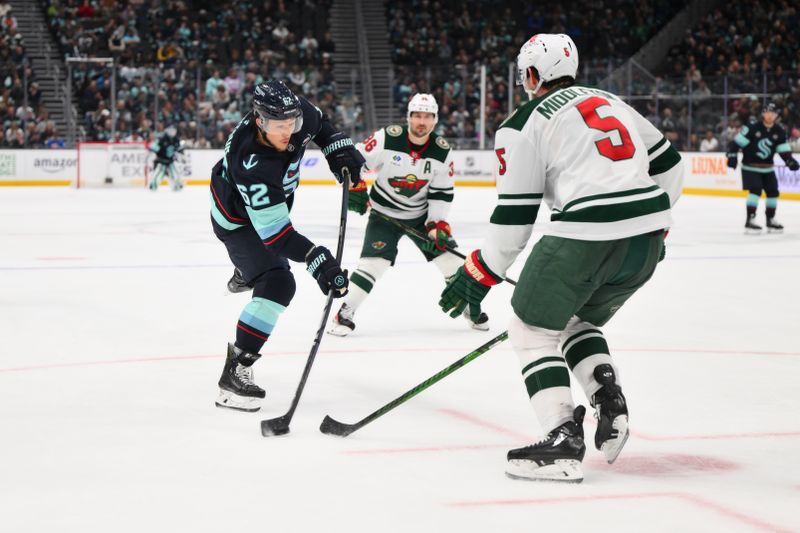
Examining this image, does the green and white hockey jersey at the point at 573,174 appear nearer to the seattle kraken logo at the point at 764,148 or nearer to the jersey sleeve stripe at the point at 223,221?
the jersey sleeve stripe at the point at 223,221

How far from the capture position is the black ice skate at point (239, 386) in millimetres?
4044

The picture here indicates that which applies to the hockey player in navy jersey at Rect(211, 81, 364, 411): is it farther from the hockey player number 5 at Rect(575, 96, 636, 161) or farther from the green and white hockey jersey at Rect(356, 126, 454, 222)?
the green and white hockey jersey at Rect(356, 126, 454, 222)

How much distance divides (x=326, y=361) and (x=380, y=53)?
22066 mm

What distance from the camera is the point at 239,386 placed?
409 cm

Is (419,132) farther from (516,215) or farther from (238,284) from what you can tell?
(516,215)

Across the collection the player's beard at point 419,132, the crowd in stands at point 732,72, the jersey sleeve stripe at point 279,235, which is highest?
the crowd in stands at point 732,72

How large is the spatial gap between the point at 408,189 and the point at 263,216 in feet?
7.77

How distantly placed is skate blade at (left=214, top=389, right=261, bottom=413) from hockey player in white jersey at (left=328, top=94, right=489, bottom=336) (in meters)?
2.04

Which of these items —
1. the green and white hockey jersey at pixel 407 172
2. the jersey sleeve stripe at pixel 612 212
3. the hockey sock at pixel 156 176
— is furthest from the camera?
the hockey sock at pixel 156 176

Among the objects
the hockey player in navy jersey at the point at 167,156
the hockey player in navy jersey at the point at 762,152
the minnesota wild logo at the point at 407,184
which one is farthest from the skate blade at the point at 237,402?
the hockey player in navy jersey at the point at 167,156

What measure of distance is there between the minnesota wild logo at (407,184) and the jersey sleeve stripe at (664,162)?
2841mm

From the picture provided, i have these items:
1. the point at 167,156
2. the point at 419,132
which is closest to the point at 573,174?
the point at 419,132

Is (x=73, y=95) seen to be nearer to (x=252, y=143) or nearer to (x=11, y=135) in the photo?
(x=11, y=135)

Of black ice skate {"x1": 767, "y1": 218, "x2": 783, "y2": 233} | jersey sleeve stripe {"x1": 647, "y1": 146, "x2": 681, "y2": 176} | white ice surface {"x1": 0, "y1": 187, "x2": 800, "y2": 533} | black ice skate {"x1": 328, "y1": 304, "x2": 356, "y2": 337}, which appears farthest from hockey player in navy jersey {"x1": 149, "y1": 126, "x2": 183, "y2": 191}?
jersey sleeve stripe {"x1": 647, "y1": 146, "x2": 681, "y2": 176}
